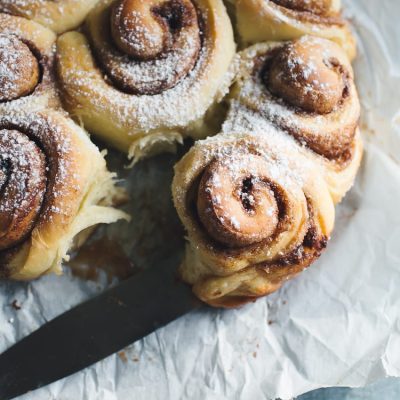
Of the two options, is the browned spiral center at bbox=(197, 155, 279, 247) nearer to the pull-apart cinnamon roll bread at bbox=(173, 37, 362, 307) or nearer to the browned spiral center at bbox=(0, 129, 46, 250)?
the pull-apart cinnamon roll bread at bbox=(173, 37, 362, 307)

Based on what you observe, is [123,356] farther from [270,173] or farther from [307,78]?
[307,78]

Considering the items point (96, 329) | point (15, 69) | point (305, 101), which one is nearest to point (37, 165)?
point (15, 69)

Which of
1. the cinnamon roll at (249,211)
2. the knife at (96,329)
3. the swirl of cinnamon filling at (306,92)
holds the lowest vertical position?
the knife at (96,329)

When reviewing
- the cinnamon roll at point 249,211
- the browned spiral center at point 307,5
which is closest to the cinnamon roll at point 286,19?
the browned spiral center at point 307,5

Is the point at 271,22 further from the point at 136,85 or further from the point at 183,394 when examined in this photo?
the point at 183,394

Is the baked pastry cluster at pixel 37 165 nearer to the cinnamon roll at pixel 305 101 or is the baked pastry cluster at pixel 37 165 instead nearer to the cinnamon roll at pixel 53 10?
the cinnamon roll at pixel 53 10

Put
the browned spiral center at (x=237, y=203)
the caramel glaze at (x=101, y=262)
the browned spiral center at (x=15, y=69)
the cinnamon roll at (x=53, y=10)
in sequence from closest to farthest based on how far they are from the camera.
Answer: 1. the browned spiral center at (x=237, y=203)
2. the browned spiral center at (x=15, y=69)
3. the cinnamon roll at (x=53, y=10)
4. the caramel glaze at (x=101, y=262)

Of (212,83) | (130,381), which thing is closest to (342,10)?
(212,83)
